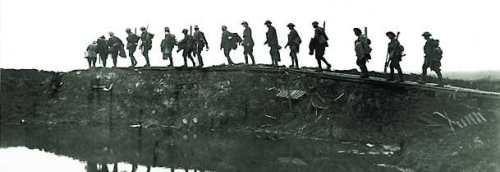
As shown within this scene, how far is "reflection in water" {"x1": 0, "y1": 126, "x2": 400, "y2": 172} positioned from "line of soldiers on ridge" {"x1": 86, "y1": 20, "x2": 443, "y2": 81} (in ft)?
9.80

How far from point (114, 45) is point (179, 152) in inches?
436

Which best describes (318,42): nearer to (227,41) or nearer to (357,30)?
(357,30)

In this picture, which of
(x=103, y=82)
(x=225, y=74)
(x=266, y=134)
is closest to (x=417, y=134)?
(x=266, y=134)

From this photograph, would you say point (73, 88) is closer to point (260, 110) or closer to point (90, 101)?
point (90, 101)

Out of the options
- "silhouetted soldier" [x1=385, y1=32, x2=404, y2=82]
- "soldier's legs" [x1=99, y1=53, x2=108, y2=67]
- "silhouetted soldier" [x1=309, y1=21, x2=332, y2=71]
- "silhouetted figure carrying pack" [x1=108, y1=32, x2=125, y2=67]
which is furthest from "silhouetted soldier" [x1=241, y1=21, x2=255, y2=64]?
"soldier's legs" [x1=99, y1=53, x2=108, y2=67]

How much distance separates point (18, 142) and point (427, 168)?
1615 centimetres

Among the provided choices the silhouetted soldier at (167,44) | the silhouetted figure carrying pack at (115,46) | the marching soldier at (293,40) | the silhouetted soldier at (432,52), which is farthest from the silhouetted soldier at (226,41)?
the silhouetted soldier at (432,52)

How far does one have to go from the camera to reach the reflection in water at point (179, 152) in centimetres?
1688

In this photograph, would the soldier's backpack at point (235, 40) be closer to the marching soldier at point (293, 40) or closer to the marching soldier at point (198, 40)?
the marching soldier at point (198, 40)

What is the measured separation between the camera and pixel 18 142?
23.7m

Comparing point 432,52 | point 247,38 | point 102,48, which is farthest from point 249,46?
point 102,48

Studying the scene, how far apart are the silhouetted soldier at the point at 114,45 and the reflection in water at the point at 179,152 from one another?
502cm

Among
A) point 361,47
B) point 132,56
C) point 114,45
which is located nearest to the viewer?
point 361,47

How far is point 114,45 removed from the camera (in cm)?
2928
